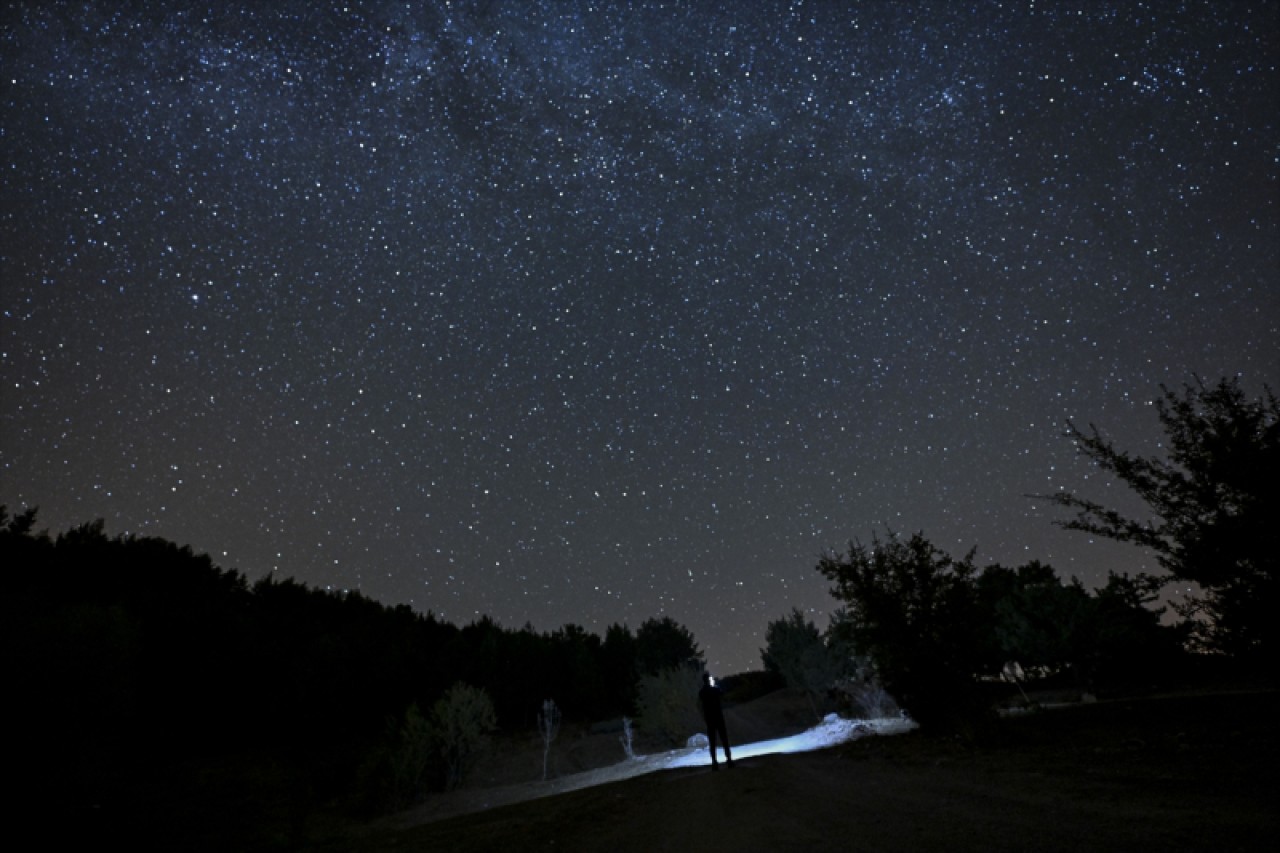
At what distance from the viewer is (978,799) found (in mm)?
5637

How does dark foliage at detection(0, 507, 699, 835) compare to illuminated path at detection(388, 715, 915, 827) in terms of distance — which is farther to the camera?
illuminated path at detection(388, 715, 915, 827)

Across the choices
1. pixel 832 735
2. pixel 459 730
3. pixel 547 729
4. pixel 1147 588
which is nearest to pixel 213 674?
pixel 459 730

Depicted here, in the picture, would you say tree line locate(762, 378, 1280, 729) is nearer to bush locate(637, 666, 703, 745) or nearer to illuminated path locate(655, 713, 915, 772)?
illuminated path locate(655, 713, 915, 772)

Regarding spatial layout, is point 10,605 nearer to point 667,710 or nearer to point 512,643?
point 667,710

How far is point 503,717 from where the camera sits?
42906 mm

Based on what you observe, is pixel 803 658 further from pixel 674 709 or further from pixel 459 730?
pixel 459 730

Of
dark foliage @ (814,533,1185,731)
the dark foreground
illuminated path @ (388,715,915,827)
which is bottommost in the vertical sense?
illuminated path @ (388,715,915,827)

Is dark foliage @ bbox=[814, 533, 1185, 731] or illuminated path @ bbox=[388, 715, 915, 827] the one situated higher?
dark foliage @ bbox=[814, 533, 1185, 731]

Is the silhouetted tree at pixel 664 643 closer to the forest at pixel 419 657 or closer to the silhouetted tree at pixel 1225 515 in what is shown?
the forest at pixel 419 657

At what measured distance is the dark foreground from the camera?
13.8 feet

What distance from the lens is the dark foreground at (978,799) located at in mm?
4199

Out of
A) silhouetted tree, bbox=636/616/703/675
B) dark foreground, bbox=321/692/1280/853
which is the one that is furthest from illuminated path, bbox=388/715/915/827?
silhouetted tree, bbox=636/616/703/675

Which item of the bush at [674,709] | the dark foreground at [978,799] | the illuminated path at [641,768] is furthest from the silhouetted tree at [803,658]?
the dark foreground at [978,799]

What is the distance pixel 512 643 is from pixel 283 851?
39329 mm
